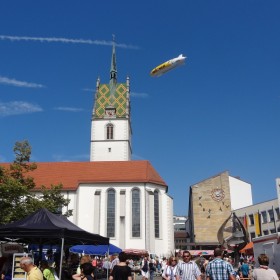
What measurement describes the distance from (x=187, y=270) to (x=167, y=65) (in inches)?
786

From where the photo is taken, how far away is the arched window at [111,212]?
44344 millimetres

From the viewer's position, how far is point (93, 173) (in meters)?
48.2

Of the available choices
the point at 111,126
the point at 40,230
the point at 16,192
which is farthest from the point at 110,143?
the point at 40,230

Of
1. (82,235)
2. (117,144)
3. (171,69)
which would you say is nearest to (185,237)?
(117,144)

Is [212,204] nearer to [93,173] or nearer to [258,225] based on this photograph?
[258,225]

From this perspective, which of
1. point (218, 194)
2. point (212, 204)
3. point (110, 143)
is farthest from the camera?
point (110, 143)

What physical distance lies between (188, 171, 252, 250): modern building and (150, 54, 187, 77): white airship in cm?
3439

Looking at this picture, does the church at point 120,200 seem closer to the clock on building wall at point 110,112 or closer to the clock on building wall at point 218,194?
the clock on building wall at point 218,194

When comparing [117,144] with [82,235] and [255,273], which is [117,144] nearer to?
[82,235]

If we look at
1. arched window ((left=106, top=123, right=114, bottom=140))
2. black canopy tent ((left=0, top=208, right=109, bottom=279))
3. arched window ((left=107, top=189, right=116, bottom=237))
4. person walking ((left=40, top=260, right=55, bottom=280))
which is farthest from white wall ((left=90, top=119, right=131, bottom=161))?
person walking ((left=40, top=260, right=55, bottom=280))

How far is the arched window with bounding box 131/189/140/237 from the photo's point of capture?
4395 centimetres

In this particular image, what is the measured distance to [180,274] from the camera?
335 inches

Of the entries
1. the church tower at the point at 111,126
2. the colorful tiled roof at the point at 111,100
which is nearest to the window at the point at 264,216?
the church tower at the point at 111,126

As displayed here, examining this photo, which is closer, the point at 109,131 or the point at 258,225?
the point at 258,225
